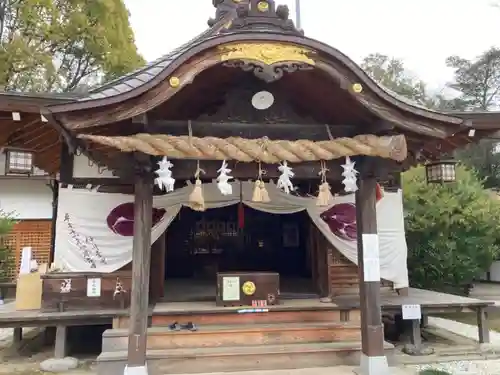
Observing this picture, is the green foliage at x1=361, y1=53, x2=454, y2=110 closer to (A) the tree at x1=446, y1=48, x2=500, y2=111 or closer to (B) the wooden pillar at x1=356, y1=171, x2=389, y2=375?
(A) the tree at x1=446, y1=48, x2=500, y2=111

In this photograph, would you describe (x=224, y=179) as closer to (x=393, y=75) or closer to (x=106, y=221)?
(x=106, y=221)

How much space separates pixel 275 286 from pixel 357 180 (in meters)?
2.23

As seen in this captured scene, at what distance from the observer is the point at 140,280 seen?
5207 mm

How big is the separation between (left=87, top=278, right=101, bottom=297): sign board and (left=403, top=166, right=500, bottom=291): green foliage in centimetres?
804

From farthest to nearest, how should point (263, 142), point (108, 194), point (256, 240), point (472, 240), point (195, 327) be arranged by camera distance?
point (472, 240), point (256, 240), point (108, 194), point (195, 327), point (263, 142)

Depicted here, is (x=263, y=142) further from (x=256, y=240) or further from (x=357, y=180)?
(x=256, y=240)

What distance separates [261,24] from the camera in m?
5.36

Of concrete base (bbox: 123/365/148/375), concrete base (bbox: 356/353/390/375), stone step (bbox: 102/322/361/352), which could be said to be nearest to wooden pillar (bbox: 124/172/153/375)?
concrete base (bbox: 123/365/148/375)

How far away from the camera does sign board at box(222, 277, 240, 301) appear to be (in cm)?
667

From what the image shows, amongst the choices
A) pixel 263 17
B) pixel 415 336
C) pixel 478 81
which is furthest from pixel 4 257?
pixel 478 81

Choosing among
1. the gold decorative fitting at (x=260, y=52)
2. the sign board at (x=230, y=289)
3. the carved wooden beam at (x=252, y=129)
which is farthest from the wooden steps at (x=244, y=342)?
the gold decorative fitting at (x=260, y=52)

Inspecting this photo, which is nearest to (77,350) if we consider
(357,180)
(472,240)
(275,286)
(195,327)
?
(195,327)

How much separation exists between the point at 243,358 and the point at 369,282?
1900 mm

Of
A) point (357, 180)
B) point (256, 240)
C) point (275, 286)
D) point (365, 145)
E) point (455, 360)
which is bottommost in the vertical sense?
point (455, 360)
